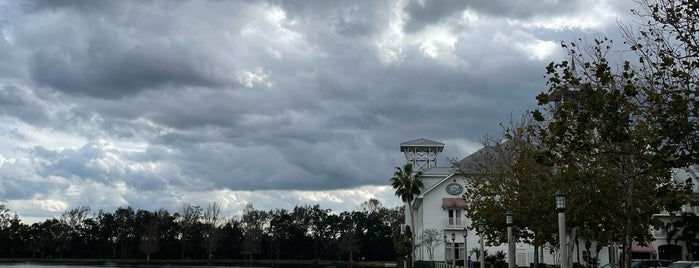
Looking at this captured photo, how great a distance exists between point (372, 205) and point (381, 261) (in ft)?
47.3

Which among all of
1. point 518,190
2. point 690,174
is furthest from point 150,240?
point 690,174

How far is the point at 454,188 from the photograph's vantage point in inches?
2798

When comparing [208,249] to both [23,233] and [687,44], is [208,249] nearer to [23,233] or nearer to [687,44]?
[23,233]

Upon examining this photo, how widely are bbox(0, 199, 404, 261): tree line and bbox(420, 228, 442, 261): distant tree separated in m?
54.0

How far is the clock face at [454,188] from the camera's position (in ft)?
232

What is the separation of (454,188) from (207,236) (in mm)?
70452

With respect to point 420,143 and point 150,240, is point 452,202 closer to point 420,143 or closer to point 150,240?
point 420,143

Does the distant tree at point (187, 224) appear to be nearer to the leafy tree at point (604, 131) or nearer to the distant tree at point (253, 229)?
the distant tree at point (253, 229)

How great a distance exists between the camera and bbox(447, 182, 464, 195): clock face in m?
70.8

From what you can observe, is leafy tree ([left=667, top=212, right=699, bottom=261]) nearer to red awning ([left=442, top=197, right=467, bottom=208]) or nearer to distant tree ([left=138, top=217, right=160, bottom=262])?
red awning ([left=442, top=197, right=467, bottom=208])

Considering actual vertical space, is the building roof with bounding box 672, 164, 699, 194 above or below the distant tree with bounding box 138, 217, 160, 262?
above

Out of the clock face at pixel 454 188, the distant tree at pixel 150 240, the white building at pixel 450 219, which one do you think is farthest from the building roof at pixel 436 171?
the distant tree at pixel 150 240

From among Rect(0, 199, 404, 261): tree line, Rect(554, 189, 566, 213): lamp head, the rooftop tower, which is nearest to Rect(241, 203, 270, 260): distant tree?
Rect(0, 199, 404, 261): tree line

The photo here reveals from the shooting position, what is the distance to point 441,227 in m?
71.2
